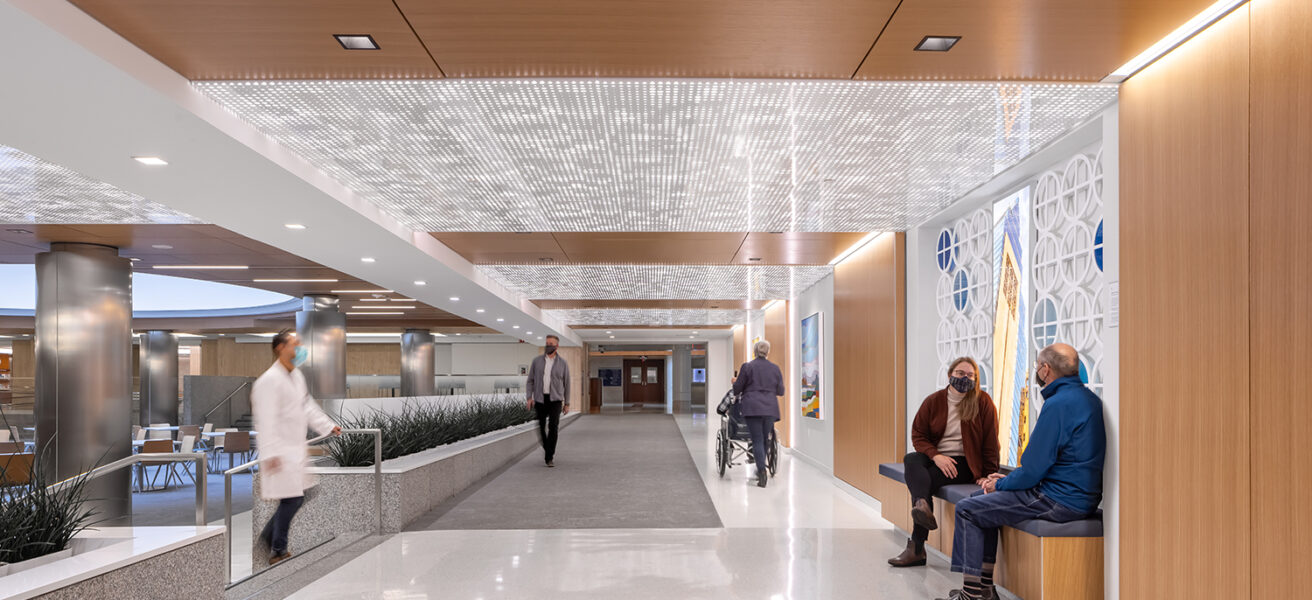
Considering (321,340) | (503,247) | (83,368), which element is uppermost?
(503,247)

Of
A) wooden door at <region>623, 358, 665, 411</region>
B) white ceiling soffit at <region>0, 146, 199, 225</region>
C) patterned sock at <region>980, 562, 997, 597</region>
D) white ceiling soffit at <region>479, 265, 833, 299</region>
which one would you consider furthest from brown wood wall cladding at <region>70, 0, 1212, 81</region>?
wooden door at <region>623, 358, 665, 411</region>

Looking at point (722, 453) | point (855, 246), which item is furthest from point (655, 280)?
point (855, 246)

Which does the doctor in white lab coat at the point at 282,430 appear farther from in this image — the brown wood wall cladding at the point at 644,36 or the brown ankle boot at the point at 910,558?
the brown ankle boot at the point at 910,558

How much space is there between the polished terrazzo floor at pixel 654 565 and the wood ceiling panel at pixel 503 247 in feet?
8.90

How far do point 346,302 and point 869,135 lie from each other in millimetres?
12974

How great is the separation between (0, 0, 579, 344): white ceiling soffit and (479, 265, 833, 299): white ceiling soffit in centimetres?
347

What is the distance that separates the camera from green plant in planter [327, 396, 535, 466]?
261 inches

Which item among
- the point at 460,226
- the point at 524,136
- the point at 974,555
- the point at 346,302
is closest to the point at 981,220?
the point at 974,555

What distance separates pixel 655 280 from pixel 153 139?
8.16m

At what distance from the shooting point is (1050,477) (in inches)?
159

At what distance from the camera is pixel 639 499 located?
7855mm

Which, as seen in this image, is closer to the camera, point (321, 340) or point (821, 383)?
point (821, 383)

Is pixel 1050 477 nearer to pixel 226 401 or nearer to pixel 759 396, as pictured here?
pixel 759 396

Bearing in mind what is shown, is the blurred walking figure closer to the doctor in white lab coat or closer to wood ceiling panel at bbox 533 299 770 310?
the doctor in white lab coat
